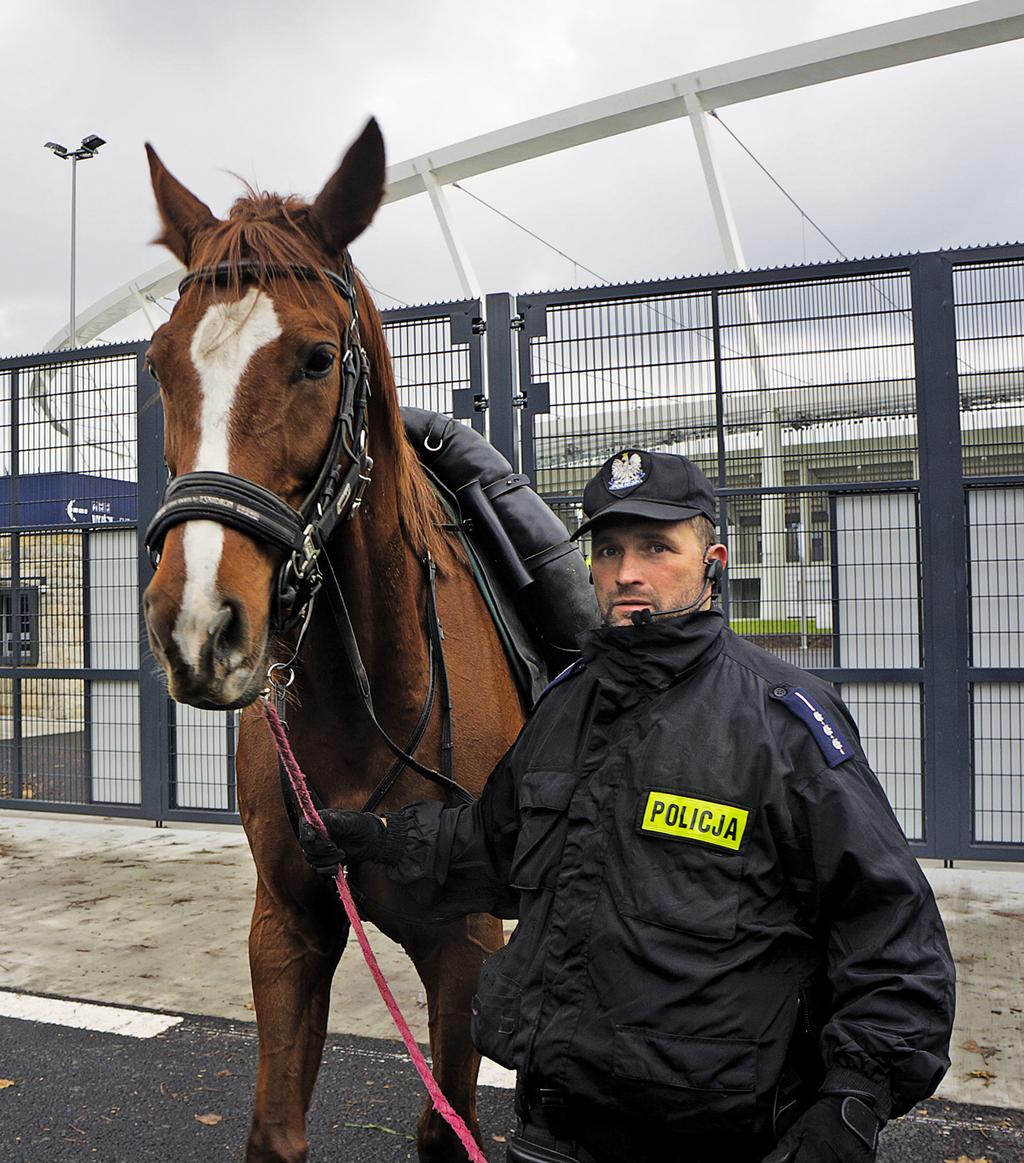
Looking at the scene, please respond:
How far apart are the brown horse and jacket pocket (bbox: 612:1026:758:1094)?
85 centimetres

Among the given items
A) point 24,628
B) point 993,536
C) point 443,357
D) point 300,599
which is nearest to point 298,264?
point 300,599

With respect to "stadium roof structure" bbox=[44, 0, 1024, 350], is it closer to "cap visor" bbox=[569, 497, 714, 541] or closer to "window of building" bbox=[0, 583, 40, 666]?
"window of building" bbox=[0, 583, 40, 666]

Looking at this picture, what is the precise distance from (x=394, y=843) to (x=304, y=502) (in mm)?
785

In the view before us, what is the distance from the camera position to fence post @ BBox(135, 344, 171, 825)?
772 centimetres

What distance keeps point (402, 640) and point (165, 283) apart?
39.0 meters

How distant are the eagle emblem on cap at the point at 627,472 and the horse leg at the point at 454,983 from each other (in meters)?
1.22

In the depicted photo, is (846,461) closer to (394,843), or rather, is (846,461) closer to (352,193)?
(352,193)

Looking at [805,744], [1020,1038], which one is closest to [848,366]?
[1020,1038]

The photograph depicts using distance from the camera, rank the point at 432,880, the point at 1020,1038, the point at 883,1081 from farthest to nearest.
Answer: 1. the point at 1020,1038
2. the point at 432,880
3. the point at 883,1081

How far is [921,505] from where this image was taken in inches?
247

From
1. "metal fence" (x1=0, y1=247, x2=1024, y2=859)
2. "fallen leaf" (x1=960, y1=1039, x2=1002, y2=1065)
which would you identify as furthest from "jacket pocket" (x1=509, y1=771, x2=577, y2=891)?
"metal fence" (x1=0, y1=247, x2=1024, y2=859)

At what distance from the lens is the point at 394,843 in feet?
7.25

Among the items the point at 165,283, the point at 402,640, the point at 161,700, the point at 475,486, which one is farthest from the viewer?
the point at 165,283

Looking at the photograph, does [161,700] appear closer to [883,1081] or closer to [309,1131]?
[309,1131]
